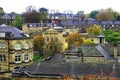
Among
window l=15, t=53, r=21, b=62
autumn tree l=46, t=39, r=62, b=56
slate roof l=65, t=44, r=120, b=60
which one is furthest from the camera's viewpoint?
autumn tree l=46, t=39, r=62, b=56

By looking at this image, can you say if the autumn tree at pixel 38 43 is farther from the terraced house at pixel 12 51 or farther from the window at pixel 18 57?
the window at pixel 18 57

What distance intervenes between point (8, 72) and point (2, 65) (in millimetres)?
3880

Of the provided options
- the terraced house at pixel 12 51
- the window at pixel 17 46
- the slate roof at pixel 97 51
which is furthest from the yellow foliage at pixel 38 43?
the slate roof at pixel 97 51

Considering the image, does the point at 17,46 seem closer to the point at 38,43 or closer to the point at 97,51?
the point at 97,51

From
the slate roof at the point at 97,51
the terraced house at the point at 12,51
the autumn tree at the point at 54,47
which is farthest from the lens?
the autumn tree at the point at 54,47

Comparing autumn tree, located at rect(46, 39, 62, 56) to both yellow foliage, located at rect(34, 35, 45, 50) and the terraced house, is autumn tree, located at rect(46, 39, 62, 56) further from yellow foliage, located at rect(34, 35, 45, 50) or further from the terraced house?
the terraced house

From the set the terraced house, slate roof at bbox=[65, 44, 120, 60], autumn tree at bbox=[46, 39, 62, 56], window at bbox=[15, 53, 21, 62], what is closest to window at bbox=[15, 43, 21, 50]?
the terraced house

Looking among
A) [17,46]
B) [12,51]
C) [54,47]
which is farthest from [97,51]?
A: [54,47]

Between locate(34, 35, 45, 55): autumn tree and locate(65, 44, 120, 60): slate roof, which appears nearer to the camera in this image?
locate(65, 44, 120, 60): slate roof

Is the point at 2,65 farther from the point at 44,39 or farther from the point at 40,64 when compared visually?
the point at 44,39

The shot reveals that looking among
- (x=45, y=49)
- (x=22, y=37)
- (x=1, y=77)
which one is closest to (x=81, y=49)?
(x=22, y=37)

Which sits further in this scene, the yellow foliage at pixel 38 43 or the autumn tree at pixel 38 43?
the yellow foliage at pixel 38 43

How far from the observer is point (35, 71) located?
3519cm

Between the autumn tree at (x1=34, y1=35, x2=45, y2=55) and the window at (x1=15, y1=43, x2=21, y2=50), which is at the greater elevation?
the window at (x1=15, y1=43, x2=21, y2=50)
